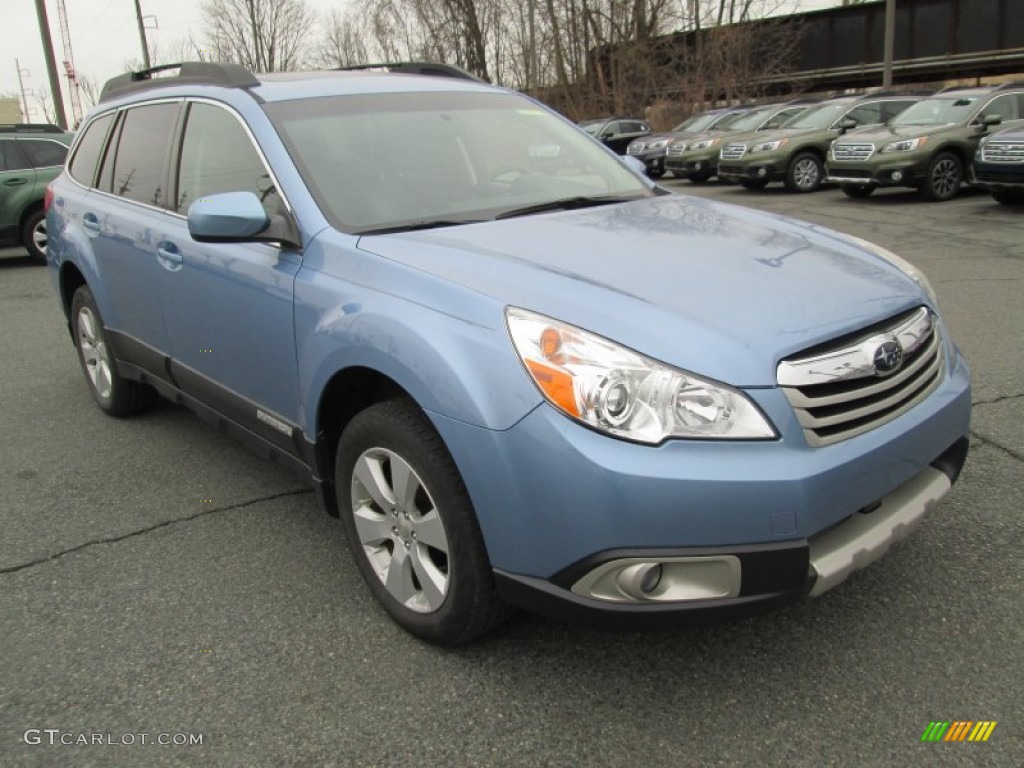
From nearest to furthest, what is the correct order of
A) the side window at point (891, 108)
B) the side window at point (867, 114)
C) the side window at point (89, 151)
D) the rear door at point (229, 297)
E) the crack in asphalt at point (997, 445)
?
the rear door at point (229, 297) → the crack in asphalt at point (997, 445) → the side window at point (89, 151) → the side window at point (891, 108) → the side window at point (867, 114)

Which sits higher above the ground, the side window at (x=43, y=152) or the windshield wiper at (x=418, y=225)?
the side window at (x=43, y=152)

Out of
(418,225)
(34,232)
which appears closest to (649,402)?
(418,225)

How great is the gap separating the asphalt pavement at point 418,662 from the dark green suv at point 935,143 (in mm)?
10788

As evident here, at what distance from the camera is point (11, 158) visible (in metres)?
11.4

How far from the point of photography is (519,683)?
2475 mm

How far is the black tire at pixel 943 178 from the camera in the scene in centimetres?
1323

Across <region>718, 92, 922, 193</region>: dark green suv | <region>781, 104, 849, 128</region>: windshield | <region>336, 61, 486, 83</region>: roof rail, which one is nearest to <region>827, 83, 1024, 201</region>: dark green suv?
<region>718, 92, 922, 193</region>: dark green suv

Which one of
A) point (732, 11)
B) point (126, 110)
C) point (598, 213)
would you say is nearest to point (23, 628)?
point (598, 213)

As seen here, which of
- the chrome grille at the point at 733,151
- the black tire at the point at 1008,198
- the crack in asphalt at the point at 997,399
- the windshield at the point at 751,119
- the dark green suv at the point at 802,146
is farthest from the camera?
the windshield at the point at 751,119

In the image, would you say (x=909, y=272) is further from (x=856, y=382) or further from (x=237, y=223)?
(x=237, y=223)

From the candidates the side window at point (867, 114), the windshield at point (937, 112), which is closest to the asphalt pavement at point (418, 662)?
the windshield at point (937, 112)

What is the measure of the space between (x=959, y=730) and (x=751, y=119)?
18256 millimetres

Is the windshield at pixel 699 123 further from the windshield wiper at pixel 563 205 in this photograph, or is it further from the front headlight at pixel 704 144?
the windshield wiper at pixel 563 205

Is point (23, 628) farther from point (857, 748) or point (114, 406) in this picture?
point (857, 748)
